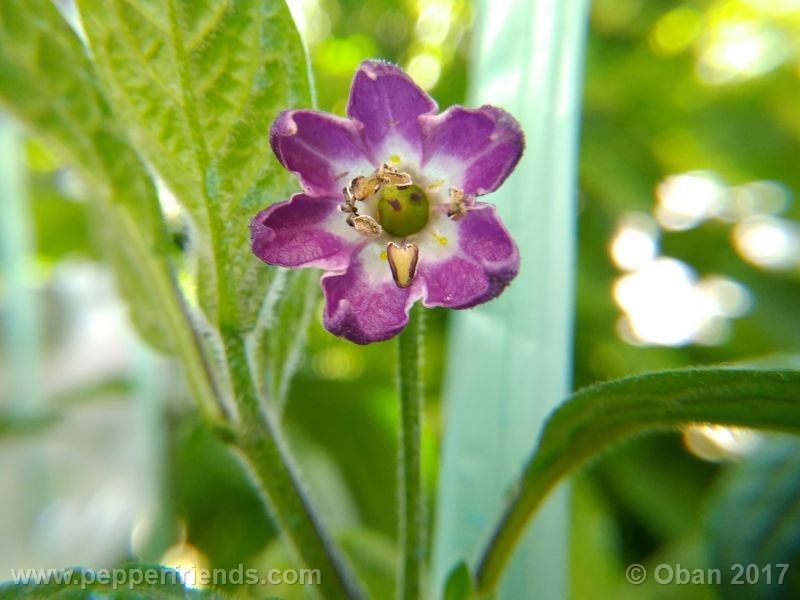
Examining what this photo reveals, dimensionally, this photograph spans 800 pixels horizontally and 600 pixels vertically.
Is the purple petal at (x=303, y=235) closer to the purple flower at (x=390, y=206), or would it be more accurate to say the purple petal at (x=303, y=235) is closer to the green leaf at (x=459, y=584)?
the purple flower at (x=390, y=206)

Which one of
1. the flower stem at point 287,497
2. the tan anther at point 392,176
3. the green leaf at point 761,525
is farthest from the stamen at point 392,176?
the green leaf at point 761,525

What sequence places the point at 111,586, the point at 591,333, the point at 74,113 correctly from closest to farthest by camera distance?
the point at 111,586 → the point at 74,113 → the point at 591,333

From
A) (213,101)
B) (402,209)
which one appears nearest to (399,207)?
(402,209)

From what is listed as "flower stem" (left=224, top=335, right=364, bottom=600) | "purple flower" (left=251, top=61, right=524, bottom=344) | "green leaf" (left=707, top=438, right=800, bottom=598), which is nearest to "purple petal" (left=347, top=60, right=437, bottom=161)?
"purple flower" (left=251, top=61, right=524, bottom=344)

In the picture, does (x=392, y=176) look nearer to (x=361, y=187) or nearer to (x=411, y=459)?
(x=361, y=187)

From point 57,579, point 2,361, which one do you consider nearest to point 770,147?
point 57,579

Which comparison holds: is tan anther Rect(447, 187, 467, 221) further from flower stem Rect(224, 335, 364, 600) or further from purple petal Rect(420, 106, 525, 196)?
flower stem Rect(224, 335, 364, 600)
